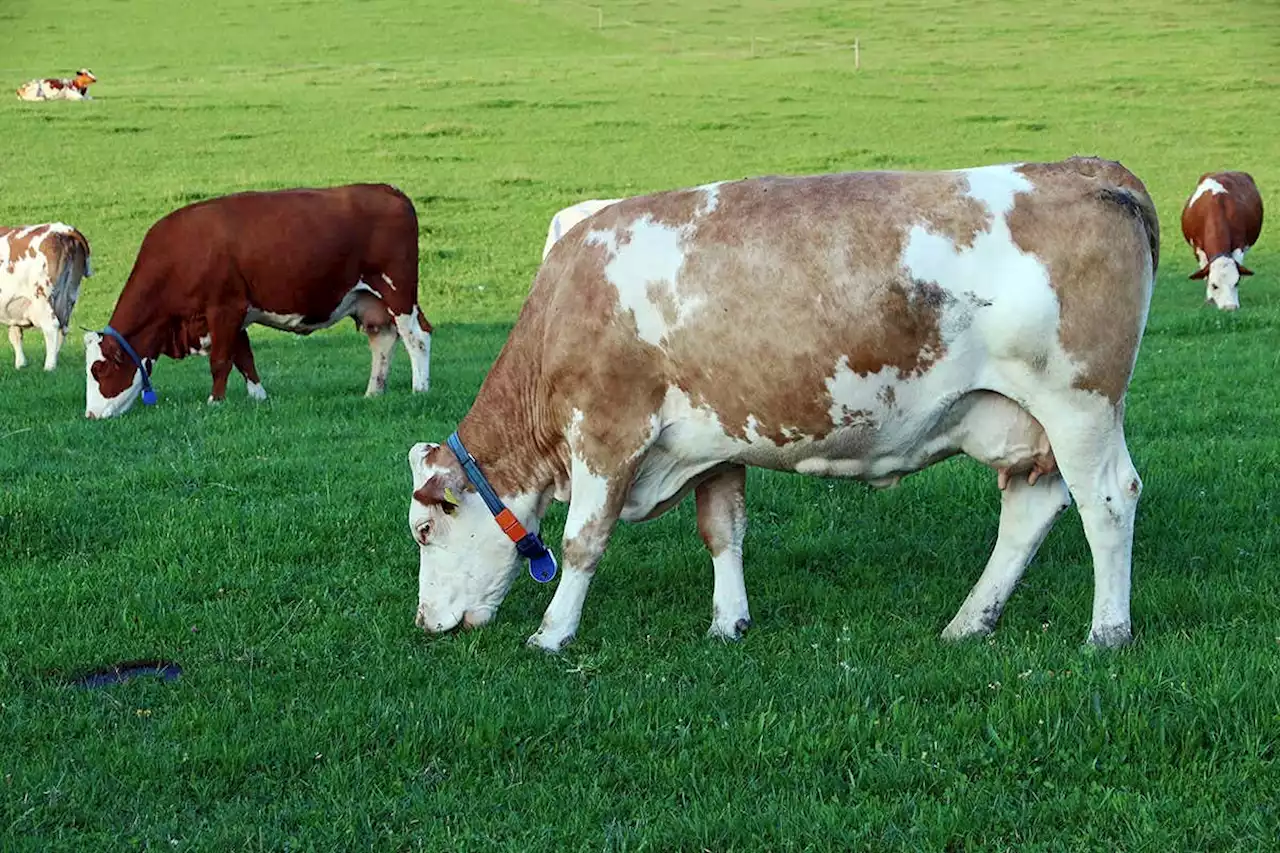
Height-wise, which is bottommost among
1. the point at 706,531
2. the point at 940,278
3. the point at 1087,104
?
the point at 1087,104

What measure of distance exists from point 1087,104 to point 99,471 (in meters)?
35.5

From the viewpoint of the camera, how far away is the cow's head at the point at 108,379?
13.7m

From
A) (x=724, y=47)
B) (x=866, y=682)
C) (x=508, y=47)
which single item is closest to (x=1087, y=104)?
(x=724, y=47)

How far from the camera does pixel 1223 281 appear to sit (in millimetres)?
20469

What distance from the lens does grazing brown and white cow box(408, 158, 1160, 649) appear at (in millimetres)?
6090

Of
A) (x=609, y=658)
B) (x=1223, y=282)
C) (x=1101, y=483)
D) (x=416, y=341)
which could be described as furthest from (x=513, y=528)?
(x=1223, y=282)

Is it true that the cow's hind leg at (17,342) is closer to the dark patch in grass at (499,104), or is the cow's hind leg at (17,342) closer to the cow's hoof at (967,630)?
the cow's hoof at (967,630)

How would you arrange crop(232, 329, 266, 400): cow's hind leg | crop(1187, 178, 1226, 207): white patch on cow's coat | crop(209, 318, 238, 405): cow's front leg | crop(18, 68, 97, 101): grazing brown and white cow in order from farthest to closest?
1. crop(18, 68, 97, 101): grazing brown and white cow
2. crop(1187, 178, 1226, 207): white patch on cow's coat
3. crop(232, 329, 266, 400): cow's hind leg
4. crop(209, 318, 238, 405): cow's front leg

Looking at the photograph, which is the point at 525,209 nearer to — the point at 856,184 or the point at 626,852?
the point at 856,184

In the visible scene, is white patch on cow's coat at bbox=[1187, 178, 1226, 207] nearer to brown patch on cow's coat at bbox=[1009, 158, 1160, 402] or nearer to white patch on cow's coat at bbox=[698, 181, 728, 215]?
brown patch on cow's coat at bbox=[1009, 158, 1160, 402]

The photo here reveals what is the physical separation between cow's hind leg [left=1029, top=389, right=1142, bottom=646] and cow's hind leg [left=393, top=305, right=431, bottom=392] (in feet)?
31.0

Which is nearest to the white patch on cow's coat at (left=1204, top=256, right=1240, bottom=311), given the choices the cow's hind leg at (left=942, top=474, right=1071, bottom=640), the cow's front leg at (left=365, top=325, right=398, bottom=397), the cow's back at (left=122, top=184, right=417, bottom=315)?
the cow's front leg at (left=365, top=325, right=398, bottom=397)

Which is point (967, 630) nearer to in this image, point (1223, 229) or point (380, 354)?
point (380, 354)

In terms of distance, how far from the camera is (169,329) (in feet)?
47.8
